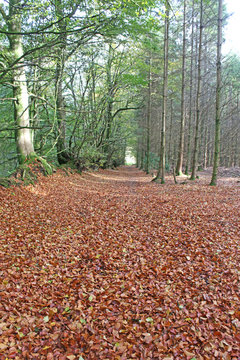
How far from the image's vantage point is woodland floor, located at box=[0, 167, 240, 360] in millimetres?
2799

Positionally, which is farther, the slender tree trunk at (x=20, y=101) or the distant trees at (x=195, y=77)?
the distant trees at (x=195, y=77)

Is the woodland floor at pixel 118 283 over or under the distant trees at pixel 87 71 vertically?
under

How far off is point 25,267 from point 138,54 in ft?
57.0

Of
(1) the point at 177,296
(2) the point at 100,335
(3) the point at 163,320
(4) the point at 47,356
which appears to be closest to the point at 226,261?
(1) the point at 177,296

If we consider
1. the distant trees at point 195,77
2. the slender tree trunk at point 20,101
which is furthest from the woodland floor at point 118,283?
the distant trees at point 195,77

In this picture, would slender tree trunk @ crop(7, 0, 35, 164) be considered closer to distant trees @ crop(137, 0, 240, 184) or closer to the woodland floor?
the woodland floor

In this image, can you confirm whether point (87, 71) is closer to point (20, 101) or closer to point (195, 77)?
point (20, 101)

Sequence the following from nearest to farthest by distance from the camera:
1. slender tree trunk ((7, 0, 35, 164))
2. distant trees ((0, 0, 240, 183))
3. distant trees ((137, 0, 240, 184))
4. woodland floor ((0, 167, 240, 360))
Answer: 1. woodland floor ((0, 167, 240, 360))
2. distant trees ((0, 0, 240, 183))
3. slender tree trunk ((7, 0, 35, 164))
4. distant trees ((137, 0, 240, 184))

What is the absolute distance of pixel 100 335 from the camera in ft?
9.68

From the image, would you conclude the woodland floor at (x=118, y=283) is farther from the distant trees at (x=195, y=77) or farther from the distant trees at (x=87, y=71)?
the distant trees at (x=195, y=77)

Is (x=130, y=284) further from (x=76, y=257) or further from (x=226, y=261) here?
(x=226, y=261)

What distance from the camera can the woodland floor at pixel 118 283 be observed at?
110 inches

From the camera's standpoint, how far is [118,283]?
399cm

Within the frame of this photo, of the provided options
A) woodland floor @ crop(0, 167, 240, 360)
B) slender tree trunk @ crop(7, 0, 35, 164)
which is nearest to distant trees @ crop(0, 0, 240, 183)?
slender tree trunk @ crop(7, 0, 35, 164)
